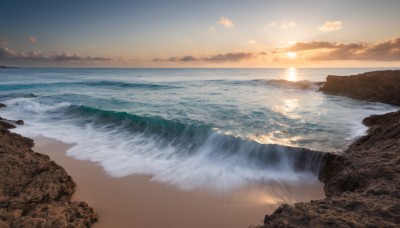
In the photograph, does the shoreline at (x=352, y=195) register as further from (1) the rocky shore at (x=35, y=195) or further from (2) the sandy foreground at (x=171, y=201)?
(1) the rocky shore at (x=35, y=195)

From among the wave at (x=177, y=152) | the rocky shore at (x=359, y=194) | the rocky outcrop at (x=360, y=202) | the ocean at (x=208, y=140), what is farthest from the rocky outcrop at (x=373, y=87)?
the rocky outcrop at (x=360, y=202)

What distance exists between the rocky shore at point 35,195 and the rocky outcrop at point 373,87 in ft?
64.7

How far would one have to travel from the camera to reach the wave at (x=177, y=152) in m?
6.98

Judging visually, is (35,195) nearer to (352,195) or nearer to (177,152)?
(352,195)

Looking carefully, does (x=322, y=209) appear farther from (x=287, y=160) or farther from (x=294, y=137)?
(x=294, y=137)

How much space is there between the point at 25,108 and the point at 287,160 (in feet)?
57.2

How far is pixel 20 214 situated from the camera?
3.61m

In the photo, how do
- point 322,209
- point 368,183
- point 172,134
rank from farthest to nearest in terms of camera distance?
point 172,134
point 368,183
point 322,209

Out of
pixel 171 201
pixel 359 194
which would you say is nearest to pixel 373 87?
pixel 359 194

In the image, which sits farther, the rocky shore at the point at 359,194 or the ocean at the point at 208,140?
the ocean at the point at 208,140

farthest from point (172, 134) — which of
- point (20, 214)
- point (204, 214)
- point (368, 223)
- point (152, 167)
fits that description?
point (368, 223)

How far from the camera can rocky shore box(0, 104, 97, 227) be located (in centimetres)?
353

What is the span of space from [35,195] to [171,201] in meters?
2.53

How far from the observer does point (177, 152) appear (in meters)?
9.12
